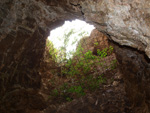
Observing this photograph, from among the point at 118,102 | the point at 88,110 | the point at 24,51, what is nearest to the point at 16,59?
the point at 24,51

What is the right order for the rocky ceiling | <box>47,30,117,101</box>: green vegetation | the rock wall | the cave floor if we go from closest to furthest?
1. the rocky ceiling
2. the rock wall
3. the cave floor
4. <box>47,30,117,101</box>: green vegetation

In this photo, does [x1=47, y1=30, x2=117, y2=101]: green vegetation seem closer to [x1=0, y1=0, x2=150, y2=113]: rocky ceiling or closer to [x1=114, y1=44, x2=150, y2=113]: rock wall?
[x1=0, y1=0, x2=150, y2=113]: rocky ceiling

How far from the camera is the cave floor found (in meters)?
4.46

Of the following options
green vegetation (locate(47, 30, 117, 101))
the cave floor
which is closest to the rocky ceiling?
the cave floor

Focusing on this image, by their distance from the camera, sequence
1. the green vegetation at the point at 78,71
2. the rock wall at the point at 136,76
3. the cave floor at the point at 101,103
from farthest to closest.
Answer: the green vegetation at the point at 78,71, the cave floor at the point at 101,103, the rock wall at the point at 136,76

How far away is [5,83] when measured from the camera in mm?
3838

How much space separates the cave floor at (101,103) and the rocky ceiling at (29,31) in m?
1.49

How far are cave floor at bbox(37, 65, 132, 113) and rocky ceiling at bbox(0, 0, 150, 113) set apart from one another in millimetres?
1487

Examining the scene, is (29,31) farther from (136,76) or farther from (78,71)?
(136,76)

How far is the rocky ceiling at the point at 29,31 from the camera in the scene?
89.4 inches

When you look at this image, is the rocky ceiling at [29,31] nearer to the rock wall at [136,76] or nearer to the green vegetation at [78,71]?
the rock wall at [136,76]

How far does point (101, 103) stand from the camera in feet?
15.7

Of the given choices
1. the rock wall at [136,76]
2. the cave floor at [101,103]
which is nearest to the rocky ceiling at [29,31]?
the rock wall at [136,76]

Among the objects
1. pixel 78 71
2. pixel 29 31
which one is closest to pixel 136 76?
pixel 78 71
